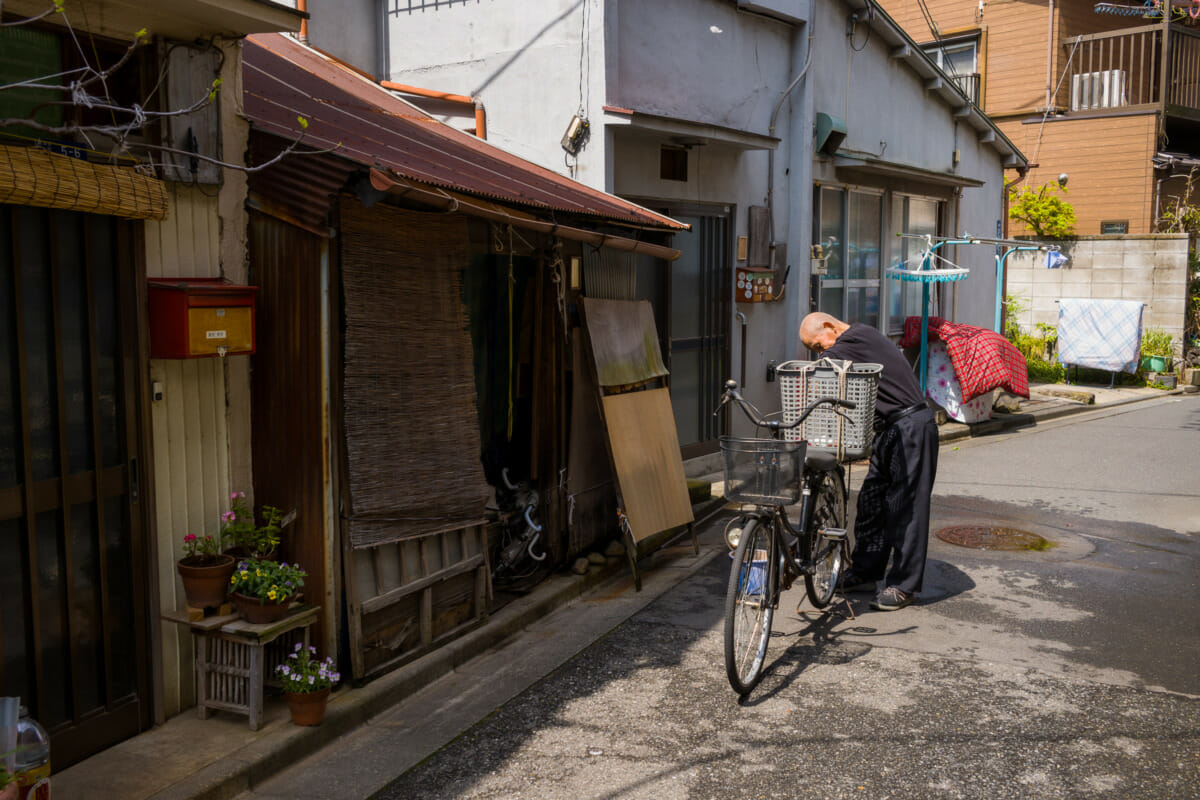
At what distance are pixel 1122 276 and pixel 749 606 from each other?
2010 centimetres

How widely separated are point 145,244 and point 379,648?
256 centimetres

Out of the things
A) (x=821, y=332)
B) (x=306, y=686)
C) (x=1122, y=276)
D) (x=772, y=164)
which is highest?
(x=772, y=164)

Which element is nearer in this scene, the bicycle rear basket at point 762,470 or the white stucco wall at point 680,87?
the bicycle rear basket at point 762,470

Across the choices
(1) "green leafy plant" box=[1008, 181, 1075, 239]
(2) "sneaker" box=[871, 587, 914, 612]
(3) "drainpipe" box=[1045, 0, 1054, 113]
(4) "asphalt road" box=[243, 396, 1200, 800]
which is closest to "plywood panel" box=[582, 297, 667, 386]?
(4) "asphalt road" box=[243, 396, 1200, 800]

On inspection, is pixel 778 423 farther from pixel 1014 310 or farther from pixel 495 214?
pixel 1014 310

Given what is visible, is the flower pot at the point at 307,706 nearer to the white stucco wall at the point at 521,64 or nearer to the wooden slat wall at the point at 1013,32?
the white stucco wall at the point at 521,64

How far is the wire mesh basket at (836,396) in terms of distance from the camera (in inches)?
254

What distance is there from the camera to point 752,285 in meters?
12.0

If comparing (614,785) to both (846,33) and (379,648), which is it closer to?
(379,648)

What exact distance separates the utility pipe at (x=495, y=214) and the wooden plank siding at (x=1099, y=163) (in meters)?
19.8

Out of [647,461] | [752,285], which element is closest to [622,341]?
[647,461]

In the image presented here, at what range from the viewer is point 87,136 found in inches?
177

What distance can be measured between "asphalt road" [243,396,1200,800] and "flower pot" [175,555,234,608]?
3.06 ft

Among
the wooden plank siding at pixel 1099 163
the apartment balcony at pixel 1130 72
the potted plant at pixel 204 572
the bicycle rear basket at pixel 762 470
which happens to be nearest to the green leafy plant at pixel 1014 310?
the wooden plank siding at pixel 1099 163
